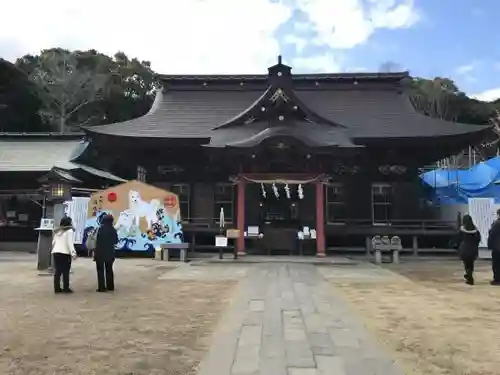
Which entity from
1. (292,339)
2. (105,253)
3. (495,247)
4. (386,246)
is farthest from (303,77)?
(292,339)

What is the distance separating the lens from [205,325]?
22.0ft

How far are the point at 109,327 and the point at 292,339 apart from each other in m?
2.50

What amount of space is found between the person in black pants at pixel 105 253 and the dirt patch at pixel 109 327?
26 centimetres

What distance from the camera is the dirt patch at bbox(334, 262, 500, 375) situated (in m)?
5.03

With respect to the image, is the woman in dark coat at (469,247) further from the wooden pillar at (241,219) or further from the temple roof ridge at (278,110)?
the temple roof ridge at (278,110)

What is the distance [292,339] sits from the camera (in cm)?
585

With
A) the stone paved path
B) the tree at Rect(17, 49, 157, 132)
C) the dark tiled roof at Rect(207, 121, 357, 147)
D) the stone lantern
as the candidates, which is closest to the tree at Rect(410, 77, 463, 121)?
the tree at Rect(17, 49, 157, 132)

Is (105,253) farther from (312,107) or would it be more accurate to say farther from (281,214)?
(312,107)

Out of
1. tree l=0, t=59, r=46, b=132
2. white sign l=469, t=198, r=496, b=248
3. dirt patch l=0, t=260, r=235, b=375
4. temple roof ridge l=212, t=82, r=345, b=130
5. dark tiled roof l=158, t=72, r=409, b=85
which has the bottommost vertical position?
dirt patch l=0, t=260, r=235, b=375

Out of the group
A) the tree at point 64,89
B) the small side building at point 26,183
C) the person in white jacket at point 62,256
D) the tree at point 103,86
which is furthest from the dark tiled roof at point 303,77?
the tree at point 64,89

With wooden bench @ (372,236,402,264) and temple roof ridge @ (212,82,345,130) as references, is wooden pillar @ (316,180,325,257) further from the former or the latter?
temple roof ridge @ (212,82,345,130)

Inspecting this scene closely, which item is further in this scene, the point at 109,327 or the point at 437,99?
the point at 437,99

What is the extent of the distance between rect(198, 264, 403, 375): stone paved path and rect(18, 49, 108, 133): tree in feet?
129

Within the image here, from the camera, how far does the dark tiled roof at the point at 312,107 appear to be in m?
20.8
